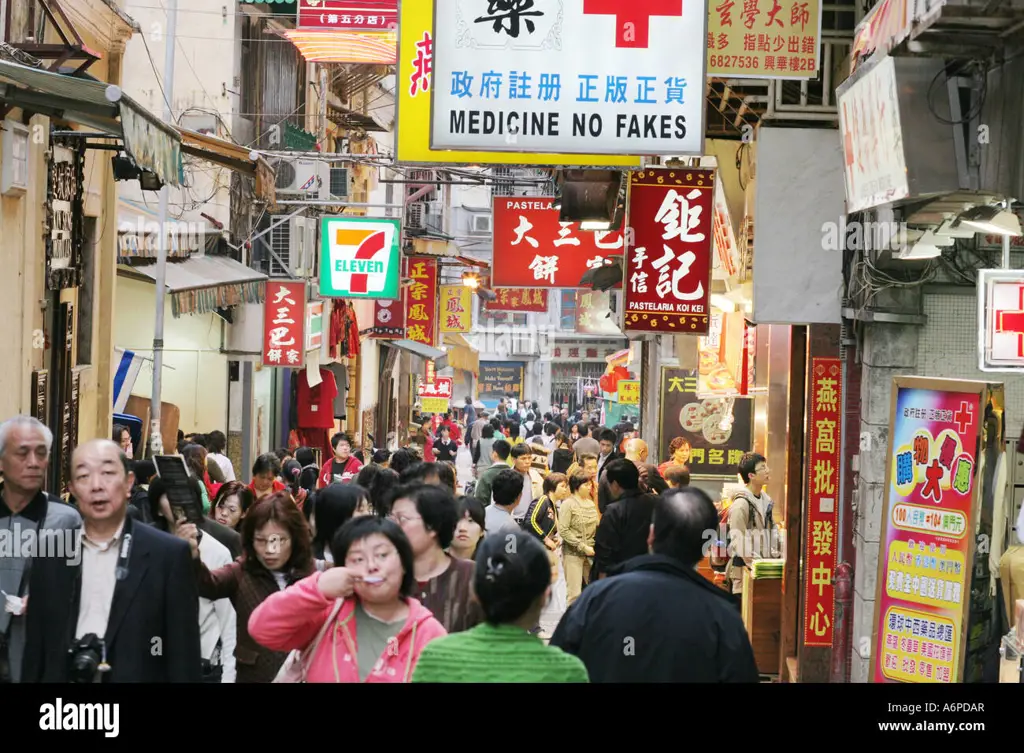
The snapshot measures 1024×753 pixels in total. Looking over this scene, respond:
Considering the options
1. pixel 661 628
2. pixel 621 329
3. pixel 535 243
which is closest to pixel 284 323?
pixel 535 243

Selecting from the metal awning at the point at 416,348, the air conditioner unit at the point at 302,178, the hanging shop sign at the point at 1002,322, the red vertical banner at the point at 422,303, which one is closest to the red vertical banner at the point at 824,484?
the hanging shop sign at the point at 1002,322

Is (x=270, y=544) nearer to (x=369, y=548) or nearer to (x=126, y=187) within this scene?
(x=369, y=548)

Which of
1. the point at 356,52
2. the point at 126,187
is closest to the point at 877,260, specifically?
the point at 356,52

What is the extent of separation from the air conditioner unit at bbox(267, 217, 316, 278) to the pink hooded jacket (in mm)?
20391

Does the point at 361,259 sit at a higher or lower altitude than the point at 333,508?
higher

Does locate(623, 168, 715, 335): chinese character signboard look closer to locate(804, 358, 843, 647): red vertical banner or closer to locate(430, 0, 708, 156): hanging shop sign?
locate(804, 358, 843, 647): red vertical banner

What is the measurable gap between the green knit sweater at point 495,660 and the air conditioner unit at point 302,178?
20611mm

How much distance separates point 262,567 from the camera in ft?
23.2

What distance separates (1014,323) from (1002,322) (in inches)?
2.7

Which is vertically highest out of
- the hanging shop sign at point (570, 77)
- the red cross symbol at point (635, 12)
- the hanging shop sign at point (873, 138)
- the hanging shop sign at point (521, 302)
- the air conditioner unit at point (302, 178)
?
the air conditioner unit at point (302, 178)

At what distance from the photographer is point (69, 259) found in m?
14.5

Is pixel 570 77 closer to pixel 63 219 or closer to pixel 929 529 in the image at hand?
pixel 929 529

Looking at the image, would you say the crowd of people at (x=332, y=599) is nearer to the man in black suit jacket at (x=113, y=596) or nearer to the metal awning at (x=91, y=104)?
the man in black suit jacket at (x=113, y=596)

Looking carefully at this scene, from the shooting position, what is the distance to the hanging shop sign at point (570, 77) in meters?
10.3
